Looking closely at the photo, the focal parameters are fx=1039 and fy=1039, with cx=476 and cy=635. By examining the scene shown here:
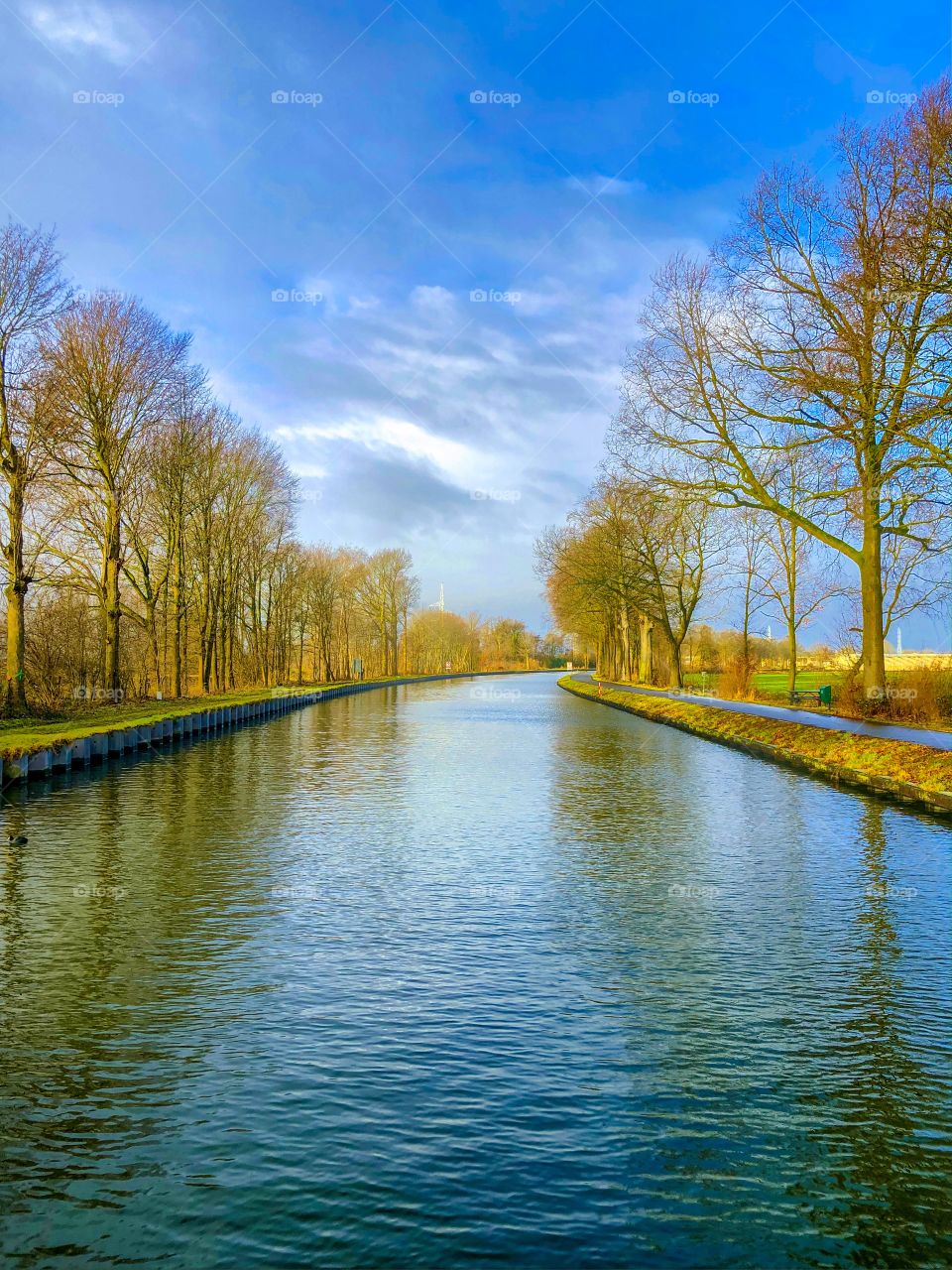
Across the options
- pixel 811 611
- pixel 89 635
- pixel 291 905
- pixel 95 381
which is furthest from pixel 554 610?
pixel 291 905

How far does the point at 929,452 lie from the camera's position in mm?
21922

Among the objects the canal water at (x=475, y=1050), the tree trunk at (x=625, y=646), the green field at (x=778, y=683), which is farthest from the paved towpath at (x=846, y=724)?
the tree trunk at (x=625, y=646)

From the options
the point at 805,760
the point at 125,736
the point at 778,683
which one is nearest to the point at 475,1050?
the point at 805,760

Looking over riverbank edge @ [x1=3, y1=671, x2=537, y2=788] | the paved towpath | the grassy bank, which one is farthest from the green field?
the grassy bank

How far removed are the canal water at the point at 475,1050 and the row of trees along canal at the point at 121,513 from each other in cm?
2062

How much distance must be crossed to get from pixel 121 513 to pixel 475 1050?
34058 millimetres

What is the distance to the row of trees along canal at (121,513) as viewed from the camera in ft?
96.7

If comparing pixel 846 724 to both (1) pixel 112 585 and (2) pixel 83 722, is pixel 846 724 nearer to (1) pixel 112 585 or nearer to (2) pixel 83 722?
(2) pixel 83 722

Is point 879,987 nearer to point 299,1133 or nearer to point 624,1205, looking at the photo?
point 624,1205

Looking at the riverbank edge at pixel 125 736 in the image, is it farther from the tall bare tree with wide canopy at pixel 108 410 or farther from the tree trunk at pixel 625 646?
the tree trunk at pixel 625 646

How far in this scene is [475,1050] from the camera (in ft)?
19.6

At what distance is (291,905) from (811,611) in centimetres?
3818

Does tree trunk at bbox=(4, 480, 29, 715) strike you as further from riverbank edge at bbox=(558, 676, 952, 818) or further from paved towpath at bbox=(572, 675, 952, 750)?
paved towpath at bbox=(572, 675, 952, 750)

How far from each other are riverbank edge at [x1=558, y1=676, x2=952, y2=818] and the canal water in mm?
3496
